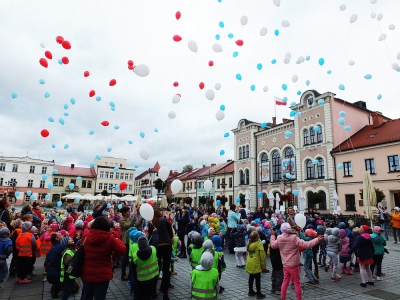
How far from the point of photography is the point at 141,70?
8.79m

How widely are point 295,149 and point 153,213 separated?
28147mm

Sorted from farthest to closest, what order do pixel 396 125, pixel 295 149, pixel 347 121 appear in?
pixel 295 149 → pixel 347 121 → pixel 396 125

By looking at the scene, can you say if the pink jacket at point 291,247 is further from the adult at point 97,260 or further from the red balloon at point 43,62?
the red balloon at point 43,62

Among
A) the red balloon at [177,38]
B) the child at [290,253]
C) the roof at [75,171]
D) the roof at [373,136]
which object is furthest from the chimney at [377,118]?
the roof at [75,171]

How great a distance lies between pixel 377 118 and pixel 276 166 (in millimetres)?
12297

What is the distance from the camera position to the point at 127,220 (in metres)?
7.31

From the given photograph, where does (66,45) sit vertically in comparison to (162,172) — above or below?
above

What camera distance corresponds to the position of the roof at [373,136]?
24000mm

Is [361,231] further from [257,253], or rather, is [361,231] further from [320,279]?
[257,253]

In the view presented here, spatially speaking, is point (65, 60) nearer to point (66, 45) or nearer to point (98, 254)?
point (66, 45)

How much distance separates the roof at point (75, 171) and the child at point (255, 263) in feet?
196

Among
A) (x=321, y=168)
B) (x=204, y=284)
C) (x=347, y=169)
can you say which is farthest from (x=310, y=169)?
(x=204, y=284)

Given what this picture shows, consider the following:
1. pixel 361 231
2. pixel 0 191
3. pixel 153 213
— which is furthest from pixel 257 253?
pixel 0 191

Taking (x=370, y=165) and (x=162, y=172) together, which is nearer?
(x=162, y=172)
